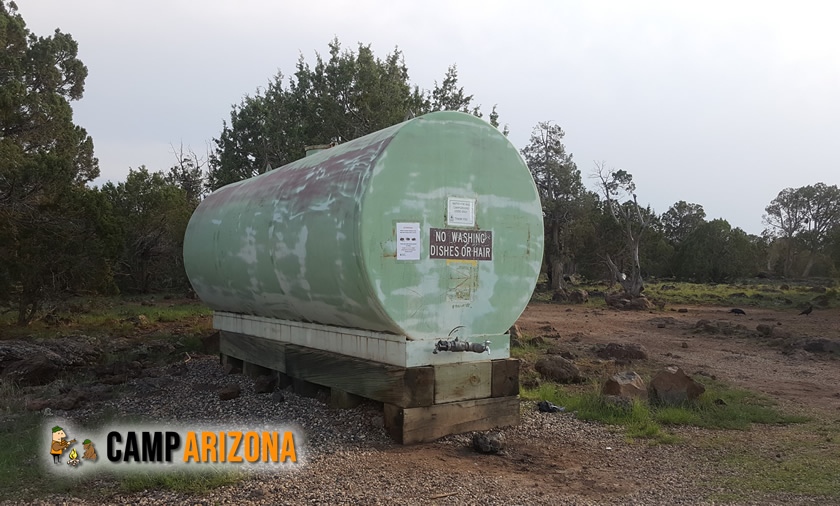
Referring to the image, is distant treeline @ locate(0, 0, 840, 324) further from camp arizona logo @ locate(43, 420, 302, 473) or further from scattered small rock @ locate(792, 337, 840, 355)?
scattered small rock @ locate(792, 337, 840, 355)

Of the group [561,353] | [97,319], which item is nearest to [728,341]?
[561,353]

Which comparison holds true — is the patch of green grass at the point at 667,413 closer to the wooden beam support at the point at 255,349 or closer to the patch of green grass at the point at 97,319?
the wooden beam support at the point at 255,349

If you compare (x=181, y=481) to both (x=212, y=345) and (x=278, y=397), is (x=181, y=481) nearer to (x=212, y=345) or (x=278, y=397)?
(x=278, y=397)

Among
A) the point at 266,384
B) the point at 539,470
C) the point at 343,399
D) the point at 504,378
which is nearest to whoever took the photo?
the point at 539,470

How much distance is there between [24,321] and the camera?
1509 cm

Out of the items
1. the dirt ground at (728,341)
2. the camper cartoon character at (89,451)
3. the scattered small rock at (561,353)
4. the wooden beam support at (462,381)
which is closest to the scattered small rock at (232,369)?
the camper cartoon character at (89,451)

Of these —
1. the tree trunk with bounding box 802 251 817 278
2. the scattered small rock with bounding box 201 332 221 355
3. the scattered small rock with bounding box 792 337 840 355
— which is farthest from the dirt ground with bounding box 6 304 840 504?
the tree trunk with bounding box 802 251 817 278

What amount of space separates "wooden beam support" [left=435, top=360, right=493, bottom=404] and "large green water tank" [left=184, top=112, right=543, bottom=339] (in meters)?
0.35

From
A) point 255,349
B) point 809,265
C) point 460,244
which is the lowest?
point 255,349

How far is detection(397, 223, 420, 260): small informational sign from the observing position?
20.6 feet

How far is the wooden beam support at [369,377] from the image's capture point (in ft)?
20.4

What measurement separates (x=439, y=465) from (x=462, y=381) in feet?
3.90

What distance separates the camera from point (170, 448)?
5.88 metres

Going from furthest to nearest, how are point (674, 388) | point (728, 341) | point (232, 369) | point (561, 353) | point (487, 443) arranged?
point (728, 341) → point (561, 353) → point (232, 369) → point (674, 388) → point (487, 443)
